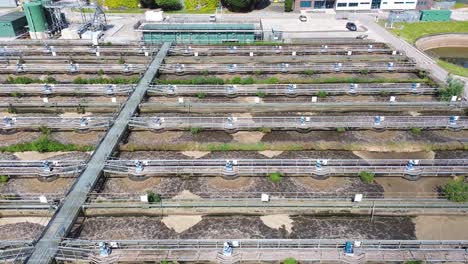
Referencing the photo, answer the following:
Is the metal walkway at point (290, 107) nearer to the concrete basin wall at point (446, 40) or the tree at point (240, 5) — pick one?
the concrete basin wall at point (446, 40)

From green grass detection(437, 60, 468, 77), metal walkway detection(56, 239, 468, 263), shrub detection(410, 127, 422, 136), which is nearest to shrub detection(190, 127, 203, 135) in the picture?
metal walkway detection(56, 239, 468, 263)

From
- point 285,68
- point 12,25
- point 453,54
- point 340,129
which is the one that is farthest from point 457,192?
point 12,25

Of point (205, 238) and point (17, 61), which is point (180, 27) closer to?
point (17, 61)

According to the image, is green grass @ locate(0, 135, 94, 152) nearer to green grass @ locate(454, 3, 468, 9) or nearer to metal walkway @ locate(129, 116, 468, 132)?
metal walkway @ locate(129, 116, 468, 132)

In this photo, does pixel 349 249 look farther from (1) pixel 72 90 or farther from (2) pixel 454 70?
(2) pixel 454 70

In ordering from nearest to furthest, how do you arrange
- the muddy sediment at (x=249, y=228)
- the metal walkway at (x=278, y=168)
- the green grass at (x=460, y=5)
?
the muddy sediment at (x=249, y=228) < the metal walkway at (x=278, y=168) < the green grass at (x=460, y=5)

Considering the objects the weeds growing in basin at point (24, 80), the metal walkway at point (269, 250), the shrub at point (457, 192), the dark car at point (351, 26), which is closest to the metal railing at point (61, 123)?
the weeds growing in basin at point (24, 80)
